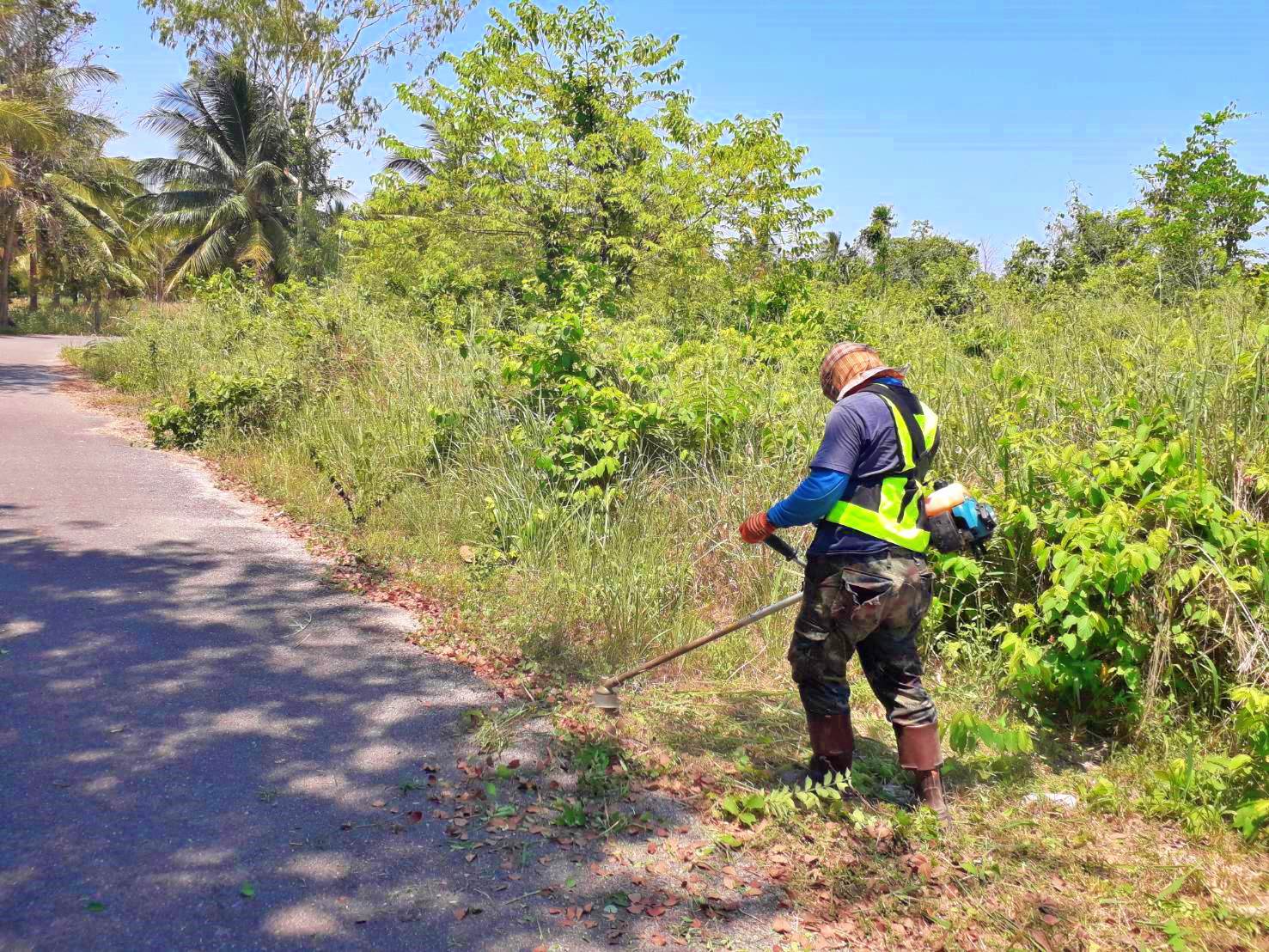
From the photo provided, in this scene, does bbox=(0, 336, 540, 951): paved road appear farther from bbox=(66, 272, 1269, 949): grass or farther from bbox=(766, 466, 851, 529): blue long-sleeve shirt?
bbox=(766, 466, 851, 529): blue long-sleeve shirt

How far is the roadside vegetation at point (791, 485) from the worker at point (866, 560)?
0.22 metres

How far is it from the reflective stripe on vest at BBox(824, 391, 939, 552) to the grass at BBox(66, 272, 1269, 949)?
109 centimetres

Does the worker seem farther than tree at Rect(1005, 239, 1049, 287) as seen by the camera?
No

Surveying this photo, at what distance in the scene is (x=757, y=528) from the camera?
3.85 meters

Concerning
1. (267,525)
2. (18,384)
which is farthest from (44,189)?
(267,525)

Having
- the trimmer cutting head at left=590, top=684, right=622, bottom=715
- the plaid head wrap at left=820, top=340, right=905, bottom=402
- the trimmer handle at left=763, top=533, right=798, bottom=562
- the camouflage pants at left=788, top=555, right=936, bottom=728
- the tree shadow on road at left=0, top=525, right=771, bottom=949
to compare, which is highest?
the plaid head wrap at left=820, top=340, right=905, bottom=402

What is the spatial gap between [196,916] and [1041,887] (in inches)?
112

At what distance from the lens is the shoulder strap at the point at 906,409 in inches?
143

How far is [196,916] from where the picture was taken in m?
2.83

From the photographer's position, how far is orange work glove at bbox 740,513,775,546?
381 centimetres

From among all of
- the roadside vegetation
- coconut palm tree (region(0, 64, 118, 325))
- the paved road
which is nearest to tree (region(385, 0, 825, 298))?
the roadside vegetation

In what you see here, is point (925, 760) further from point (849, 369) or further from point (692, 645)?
point (849, 369)

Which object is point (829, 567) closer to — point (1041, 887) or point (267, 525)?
point (1041, 887)

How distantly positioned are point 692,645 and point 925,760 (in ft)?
3.61
